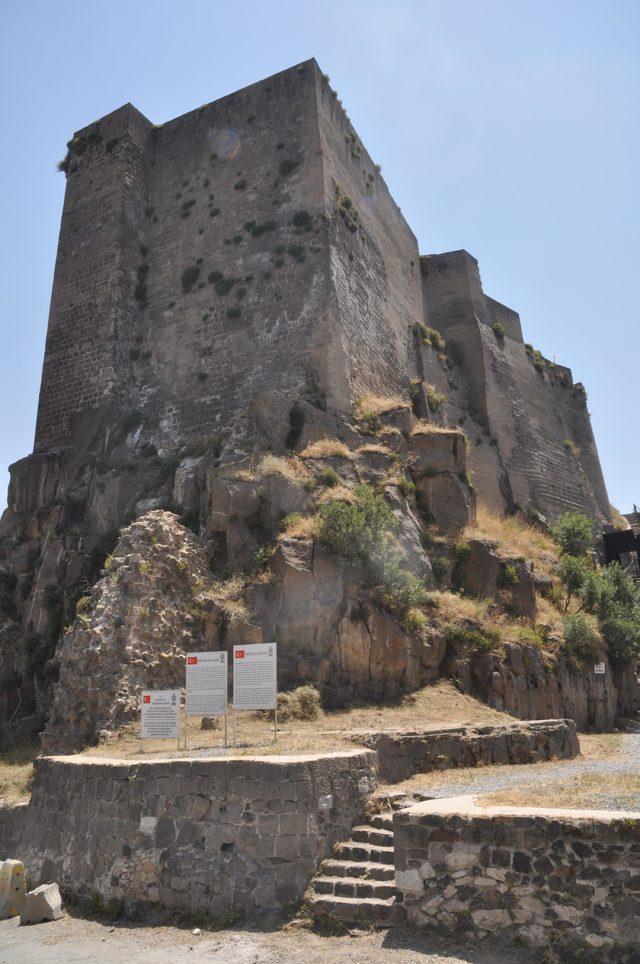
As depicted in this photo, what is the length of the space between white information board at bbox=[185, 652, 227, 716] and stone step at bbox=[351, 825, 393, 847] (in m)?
3.15

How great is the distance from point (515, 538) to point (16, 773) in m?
14.7

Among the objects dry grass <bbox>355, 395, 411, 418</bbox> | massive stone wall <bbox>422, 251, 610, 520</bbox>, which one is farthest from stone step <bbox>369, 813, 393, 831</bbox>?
massive stone wall <bbox>422, 251, 610, 520</bbox>

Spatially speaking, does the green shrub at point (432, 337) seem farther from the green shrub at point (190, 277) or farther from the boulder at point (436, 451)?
the green shrub at point (190, 277)

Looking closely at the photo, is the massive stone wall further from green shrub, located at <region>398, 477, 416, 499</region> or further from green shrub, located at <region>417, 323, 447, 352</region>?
green shrub, located at <region>398, 477, 416, 499</region>

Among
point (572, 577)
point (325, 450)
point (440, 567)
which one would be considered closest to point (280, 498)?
A: point (325, 450)

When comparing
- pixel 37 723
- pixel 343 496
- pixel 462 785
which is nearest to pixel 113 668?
pixel 37 723

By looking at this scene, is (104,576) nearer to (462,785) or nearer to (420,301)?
(462,785)

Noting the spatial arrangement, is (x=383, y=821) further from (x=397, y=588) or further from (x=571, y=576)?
(x=571, y=576)

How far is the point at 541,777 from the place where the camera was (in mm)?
10938

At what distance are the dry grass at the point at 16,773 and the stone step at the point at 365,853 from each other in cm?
687

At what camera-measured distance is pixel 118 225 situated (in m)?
25.7

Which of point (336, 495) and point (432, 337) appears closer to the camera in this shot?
point (336, 495)

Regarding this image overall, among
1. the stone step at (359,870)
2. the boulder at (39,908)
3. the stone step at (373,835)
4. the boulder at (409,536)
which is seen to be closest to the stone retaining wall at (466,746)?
the stone step at (373,835)

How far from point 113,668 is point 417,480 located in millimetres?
9624
